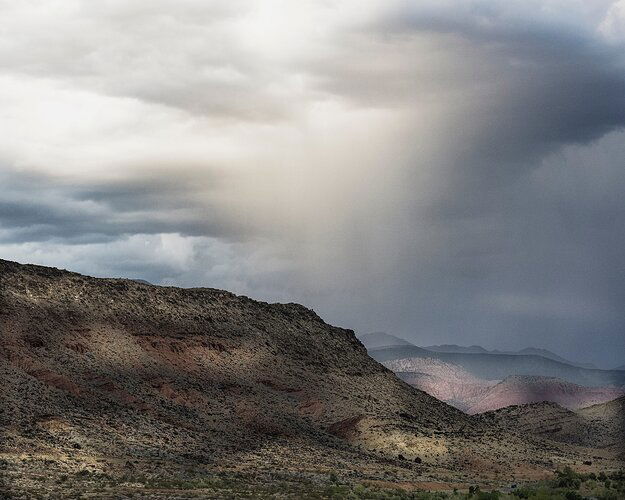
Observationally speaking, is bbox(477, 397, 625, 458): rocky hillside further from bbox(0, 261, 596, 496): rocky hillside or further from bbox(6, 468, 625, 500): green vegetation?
bbox(6, 468, 625, 500): green vegetation

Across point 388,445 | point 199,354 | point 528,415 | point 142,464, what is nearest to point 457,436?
point 388,445

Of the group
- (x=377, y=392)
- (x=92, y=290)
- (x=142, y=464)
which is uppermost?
(x=92, y=290)

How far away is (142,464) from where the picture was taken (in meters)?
69.5

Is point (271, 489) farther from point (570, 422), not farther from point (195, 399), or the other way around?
point (570, 422)

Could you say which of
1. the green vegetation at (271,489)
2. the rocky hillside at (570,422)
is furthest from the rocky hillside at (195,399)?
the rocky hillside at (570,422)

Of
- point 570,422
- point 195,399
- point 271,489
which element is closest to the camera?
point 271,489

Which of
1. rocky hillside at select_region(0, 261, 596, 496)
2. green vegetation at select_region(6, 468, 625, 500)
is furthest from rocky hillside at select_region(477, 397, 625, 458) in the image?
green vegetation at select_region(6, 468, 625, 500)

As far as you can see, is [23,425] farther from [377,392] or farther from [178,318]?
[377,392]

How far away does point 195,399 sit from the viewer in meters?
95.4

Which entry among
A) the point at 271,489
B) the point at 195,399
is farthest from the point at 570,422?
the point at 271,489

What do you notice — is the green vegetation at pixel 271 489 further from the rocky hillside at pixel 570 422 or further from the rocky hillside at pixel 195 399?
the rocky hillside at pixel 570 422

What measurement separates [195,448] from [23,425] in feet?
50.9

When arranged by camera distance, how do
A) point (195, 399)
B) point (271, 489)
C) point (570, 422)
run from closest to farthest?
1. point (271, 489)
2. point (195, 399)
3. point (570, 422)

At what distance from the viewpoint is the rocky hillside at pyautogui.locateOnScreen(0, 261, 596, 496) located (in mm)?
74188
